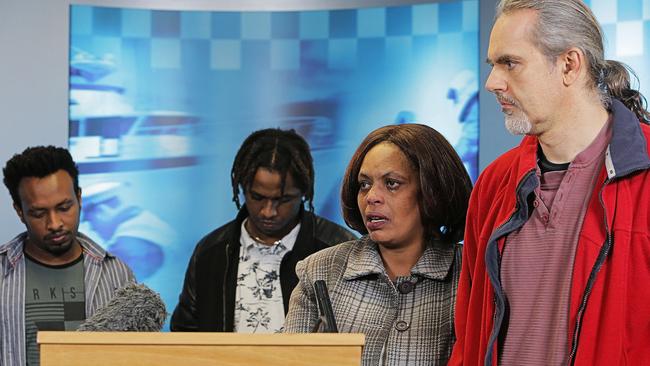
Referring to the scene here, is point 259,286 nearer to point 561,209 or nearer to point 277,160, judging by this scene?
point 277,160

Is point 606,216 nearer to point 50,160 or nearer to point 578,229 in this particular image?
point 578,229

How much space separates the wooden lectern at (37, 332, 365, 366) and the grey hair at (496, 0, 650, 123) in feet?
2.76

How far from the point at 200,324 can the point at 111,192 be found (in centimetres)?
154

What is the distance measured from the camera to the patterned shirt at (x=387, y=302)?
2.47 metres

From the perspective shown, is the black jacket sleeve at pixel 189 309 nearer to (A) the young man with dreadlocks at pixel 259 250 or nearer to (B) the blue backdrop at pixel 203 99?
(A) the young man with dreadlocks at pixel 259 250

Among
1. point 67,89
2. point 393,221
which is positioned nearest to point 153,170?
point 67,89

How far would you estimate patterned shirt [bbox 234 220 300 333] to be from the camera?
11.7 feet

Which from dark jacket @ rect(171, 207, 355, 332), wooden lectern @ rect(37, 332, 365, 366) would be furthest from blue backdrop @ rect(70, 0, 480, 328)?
wooden lectern @ rect(37, 332, 365, 366)

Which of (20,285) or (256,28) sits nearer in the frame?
(20,285)

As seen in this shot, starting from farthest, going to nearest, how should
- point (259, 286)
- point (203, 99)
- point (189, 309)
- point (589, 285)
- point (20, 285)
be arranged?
point (203, 99), point (189, 309), point (259, 286), point (20, 285), point (589, 285)

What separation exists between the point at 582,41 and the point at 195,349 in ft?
3.52

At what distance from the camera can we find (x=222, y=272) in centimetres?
369

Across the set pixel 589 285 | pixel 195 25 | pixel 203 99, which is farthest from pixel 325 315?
pixel 195 25

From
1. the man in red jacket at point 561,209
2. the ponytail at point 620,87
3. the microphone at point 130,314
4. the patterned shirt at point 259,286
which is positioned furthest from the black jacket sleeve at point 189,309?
the ponytail at point 620,87
